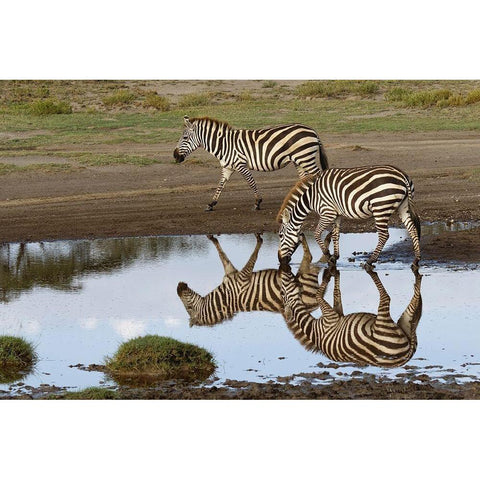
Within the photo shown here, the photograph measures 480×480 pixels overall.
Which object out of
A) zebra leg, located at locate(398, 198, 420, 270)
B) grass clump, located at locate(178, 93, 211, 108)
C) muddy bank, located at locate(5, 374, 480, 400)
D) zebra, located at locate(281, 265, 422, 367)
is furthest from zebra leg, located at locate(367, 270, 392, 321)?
grass clump, located at locate(178, 93, 211, 108)

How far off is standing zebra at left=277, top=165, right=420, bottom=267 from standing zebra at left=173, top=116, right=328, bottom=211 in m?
3.66

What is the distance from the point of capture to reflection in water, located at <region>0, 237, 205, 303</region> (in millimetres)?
13156

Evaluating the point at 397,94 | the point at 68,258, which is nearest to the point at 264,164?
the point at 68,258

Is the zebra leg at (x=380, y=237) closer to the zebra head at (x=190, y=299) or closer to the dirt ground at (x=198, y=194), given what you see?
the dirt ground at (x=198, y=194)

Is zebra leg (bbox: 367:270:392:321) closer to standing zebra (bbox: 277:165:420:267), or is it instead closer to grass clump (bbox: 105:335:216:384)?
standing zebra (bbox: 277:165:420:267)

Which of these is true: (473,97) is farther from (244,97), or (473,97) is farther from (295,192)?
(295,192)

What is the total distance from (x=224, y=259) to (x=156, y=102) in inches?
442

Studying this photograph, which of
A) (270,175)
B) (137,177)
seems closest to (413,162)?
(270,175)

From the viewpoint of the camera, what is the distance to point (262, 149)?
17328 mm

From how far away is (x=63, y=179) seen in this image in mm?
20328

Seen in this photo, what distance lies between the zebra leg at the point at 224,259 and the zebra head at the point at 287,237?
0.66m

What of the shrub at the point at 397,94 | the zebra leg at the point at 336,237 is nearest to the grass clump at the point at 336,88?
the shrub at the point at 397,94

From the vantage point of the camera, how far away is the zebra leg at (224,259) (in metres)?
13.6

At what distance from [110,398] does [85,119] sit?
16.9 metres
